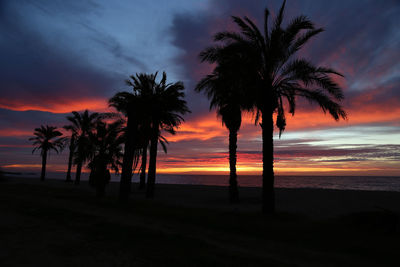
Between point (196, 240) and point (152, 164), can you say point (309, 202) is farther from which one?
point (196, 240)

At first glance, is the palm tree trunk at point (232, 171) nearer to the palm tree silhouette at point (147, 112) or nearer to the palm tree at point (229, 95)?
the palm tree at point (229, 95)

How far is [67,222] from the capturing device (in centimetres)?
986

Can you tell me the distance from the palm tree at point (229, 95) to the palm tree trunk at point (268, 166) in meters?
1.95

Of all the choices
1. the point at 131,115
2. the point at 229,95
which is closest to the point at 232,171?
the point at 229,95

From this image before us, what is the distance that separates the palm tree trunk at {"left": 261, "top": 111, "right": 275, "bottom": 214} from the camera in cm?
Result: 1252

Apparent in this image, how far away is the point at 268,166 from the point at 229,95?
24.3 feet

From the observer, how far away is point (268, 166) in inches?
496

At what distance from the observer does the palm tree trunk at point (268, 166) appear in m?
12.5

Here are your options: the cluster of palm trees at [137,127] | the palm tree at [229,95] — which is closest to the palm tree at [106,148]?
the cluster of palm trees at [137,127]

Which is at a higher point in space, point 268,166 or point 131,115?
point 131,115

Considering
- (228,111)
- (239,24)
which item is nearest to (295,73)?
(239,24)

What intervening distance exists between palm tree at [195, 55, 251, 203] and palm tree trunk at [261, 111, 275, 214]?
1.95 meters

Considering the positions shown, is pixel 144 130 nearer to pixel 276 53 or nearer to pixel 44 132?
pixel 276 53

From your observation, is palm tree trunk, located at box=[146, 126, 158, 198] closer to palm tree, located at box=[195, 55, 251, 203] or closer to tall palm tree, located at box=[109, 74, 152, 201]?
tall palm tree, located at box=[109, 74, 152, 201]
